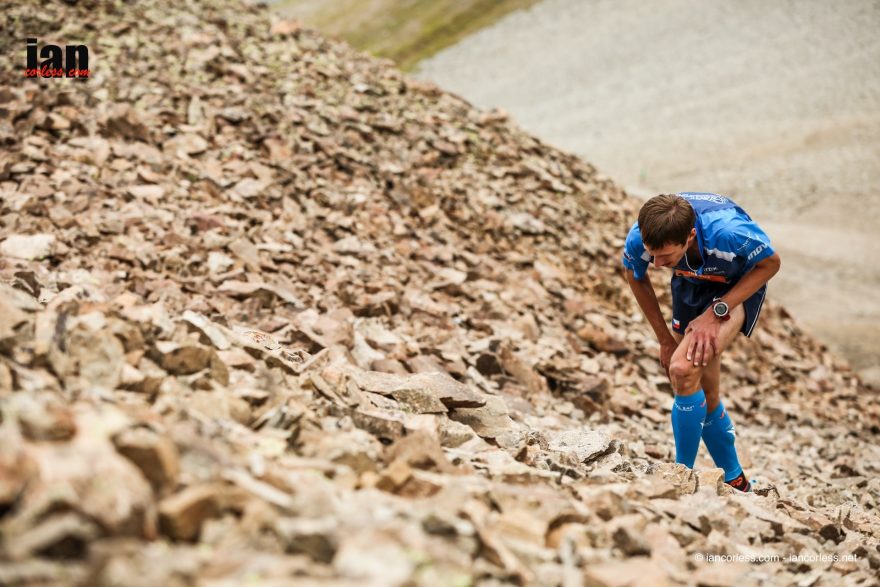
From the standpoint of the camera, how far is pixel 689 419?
17.7 feet

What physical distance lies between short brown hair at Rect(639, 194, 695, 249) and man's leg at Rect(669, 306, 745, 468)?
854mm

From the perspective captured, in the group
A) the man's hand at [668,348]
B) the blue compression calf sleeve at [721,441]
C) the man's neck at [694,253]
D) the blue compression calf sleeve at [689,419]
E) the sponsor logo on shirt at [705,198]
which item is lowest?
the blue compression calf sleeve at [721,441]

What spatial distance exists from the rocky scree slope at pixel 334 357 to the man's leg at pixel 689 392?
0.91ft

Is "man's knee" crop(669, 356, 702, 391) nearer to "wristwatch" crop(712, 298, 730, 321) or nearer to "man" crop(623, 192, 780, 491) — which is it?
"man" crop(623, 192, 780, 491)

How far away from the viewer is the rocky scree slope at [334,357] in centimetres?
256

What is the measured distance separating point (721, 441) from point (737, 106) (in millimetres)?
35190

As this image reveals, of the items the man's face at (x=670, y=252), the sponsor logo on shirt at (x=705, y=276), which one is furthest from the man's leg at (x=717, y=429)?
the man's face at (x=670, y=252)

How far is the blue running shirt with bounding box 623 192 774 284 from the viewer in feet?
16.3

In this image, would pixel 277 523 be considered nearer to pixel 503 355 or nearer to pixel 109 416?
pixel 109 416

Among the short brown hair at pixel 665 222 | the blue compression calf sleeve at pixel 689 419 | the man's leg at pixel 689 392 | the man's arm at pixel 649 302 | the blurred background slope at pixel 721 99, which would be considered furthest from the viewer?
the blurred background slope at pixel 721 99

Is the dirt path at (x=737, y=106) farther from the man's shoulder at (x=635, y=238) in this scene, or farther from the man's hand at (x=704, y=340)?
the man's shoulder at (x=635, y=238)

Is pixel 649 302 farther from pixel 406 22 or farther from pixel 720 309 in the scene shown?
pixel 406 22

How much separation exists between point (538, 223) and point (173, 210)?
19.1 feet

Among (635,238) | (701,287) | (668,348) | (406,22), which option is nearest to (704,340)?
(701,287)
